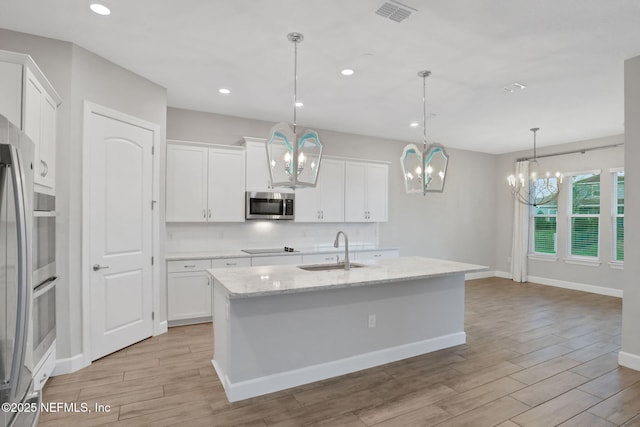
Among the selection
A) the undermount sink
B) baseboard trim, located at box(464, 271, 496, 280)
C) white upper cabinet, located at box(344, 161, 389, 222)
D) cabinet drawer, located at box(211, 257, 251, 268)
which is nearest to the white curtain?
baseboard trim, located at box(464, 271, 496, 280)

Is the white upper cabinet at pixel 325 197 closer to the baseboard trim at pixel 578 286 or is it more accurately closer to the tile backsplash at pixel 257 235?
the tile backsplash at pixel 257 235

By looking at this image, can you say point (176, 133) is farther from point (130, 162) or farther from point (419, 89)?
point (419, 89)

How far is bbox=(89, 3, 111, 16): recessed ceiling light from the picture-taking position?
2518mm

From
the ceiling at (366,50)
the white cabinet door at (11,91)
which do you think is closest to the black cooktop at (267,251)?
the ceiling at (366,50)

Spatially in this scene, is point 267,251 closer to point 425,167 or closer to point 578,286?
point 425,167

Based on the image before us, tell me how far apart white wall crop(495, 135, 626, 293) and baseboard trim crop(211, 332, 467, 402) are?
454 centimetres

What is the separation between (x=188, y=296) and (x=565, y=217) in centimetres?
709

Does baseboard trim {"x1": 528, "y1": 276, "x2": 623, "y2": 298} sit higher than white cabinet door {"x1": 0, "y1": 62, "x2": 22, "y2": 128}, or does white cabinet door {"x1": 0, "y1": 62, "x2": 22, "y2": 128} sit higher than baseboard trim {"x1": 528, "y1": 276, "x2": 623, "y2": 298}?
Answer: white cabinet door {"x1": 0, "y1": 62, "x2": 22, "y2": 128}

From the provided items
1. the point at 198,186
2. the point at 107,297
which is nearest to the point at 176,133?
the point at 198,186

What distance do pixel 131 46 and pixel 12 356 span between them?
2866 millimetres

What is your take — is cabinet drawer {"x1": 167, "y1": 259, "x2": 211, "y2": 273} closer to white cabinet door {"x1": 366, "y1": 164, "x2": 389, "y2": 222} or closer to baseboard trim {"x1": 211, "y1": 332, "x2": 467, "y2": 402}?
baseboard trim {"x1": 211, "y1": 332, "x2": 467, "y2": 402}

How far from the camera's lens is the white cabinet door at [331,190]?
18.4 ft

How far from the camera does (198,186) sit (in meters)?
4.64

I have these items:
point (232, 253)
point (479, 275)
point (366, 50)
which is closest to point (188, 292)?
point (232, 253)
